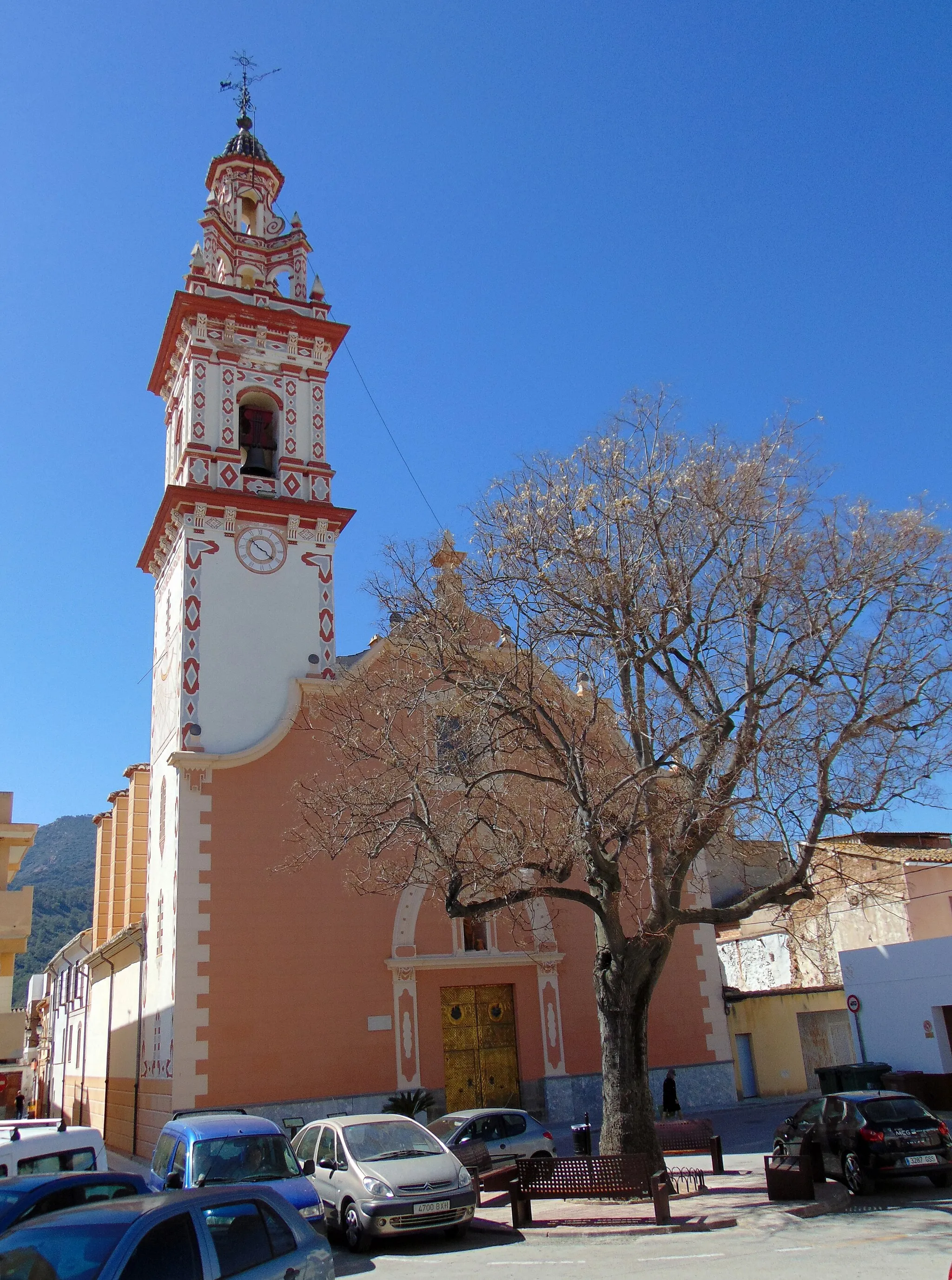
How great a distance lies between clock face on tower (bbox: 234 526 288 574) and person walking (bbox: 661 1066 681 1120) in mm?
13556

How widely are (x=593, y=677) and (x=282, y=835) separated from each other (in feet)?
30.3

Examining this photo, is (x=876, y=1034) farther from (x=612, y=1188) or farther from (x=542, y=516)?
(x=542, y=516)

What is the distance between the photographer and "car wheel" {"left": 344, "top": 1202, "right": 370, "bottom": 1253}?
1086 cm

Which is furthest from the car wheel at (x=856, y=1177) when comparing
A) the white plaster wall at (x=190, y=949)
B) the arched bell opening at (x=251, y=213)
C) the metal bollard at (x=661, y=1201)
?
the arched bell opening at (x=251, y=213)

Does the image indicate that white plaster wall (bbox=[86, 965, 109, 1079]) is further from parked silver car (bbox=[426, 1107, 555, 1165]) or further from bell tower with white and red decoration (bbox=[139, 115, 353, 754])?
parked silver car (bbox=[426, 1107, 555, 1165])

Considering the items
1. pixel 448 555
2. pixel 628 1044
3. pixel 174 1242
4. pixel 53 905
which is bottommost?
pixel 174 1242

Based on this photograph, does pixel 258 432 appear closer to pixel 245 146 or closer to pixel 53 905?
pixel 245 146

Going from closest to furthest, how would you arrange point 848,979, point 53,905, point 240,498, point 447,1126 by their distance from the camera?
1. point 447,1126
2. point 240,498
3. point 848,979
4. point 53,905

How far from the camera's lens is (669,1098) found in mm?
21172

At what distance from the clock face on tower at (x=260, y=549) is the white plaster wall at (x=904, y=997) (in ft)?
53.6

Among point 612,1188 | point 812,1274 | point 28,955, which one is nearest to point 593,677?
point 612,1188

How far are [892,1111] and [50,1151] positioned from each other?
9.40m

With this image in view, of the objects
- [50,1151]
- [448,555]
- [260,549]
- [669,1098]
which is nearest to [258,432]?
[260,549]

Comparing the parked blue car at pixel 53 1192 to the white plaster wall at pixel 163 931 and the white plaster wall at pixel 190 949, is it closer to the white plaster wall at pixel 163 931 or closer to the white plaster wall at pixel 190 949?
the white plaster wall at pixel 190 949
